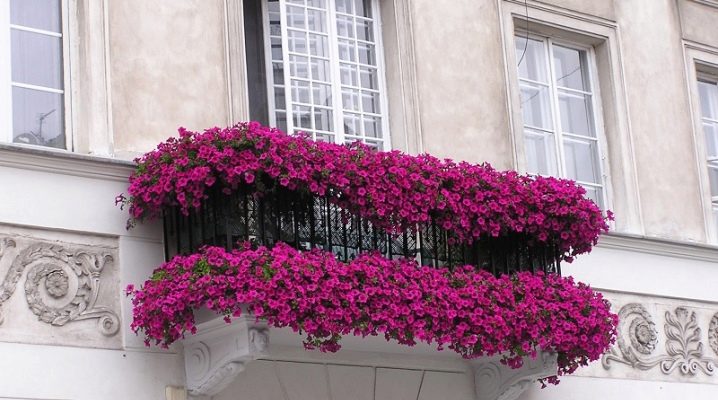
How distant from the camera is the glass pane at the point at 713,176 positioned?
14.5 meters

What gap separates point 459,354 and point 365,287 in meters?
1.87

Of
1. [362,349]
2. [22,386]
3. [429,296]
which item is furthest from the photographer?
[362,349]

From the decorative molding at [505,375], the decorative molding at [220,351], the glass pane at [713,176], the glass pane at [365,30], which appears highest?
the glass pane at [365,30]

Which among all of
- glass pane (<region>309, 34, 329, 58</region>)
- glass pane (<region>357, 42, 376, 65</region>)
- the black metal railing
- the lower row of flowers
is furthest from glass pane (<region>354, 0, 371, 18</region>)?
the lower row of flowers

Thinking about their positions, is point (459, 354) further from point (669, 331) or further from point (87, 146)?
point (87, 146)

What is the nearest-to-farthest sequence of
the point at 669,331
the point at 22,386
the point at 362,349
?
the point at 22,386
the point at 362,349
the point at 669,331

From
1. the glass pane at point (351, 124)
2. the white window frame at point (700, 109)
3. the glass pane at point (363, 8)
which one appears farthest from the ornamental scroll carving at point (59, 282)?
the white window frame at point (700, 109)

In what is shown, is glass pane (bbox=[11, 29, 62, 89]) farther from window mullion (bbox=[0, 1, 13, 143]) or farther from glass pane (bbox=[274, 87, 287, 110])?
glass pane (bbox=[274, 87, 287, 110])

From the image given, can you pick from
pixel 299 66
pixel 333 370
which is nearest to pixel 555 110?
pixel 299 66

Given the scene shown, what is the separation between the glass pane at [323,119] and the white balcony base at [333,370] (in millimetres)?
1797

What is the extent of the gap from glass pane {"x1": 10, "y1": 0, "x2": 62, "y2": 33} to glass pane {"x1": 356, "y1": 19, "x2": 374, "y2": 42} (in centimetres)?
261

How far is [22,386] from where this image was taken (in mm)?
9719

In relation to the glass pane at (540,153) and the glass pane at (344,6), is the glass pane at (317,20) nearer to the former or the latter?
the glass pane at (344,6)

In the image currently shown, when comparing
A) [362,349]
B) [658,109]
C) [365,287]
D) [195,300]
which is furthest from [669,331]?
[195,300]
